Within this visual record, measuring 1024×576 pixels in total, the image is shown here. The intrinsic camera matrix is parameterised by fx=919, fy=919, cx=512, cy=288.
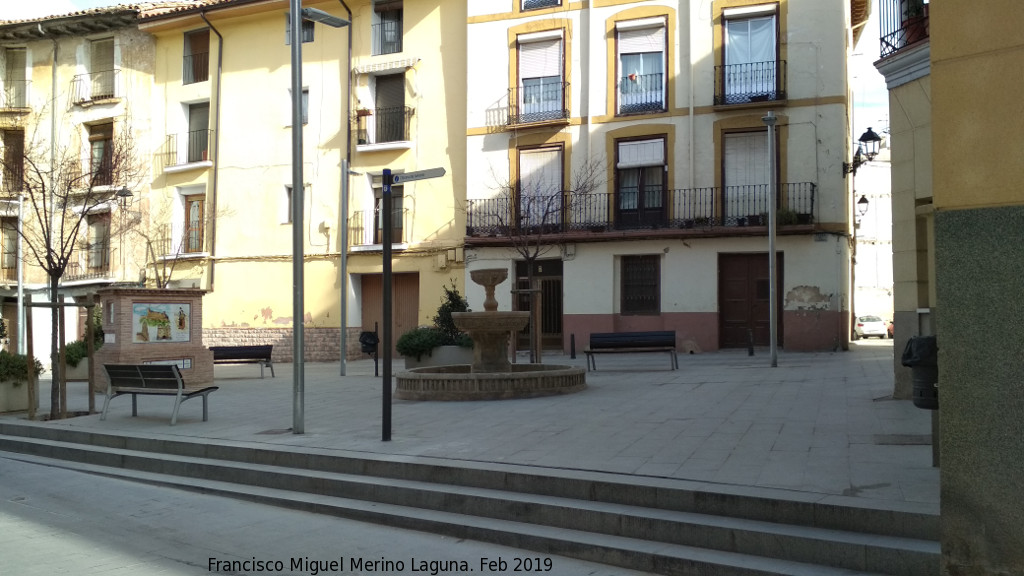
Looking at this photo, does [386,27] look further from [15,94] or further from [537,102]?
[15,94]

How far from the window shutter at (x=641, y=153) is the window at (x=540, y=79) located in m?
2.29

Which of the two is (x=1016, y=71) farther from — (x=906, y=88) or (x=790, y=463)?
(x=906, y=88)

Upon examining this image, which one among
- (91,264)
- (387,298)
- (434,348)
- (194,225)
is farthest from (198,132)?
(387,298)

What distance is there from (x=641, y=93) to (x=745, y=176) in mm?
3954

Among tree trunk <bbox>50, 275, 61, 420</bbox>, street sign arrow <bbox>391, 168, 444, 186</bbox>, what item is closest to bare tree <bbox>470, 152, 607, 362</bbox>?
tree trunk <bbox>50, 275, 61, 420</bbox>

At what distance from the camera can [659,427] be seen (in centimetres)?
989

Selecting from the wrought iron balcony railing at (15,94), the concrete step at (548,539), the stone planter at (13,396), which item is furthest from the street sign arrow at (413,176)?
the wrought iron balcony railing at (15,94)

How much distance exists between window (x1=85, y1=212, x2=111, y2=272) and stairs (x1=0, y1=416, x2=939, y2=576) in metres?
27.1

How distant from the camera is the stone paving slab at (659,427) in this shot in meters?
7.23

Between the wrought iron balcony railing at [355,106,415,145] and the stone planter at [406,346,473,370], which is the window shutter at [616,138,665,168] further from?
the stone planter at [406,346,473,370]

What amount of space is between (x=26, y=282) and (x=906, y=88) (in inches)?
1388

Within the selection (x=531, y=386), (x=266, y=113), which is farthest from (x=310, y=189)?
(x=531, y=386)

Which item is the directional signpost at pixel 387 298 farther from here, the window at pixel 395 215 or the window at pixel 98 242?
the window at pixel 98 242

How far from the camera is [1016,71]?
16.9ft
